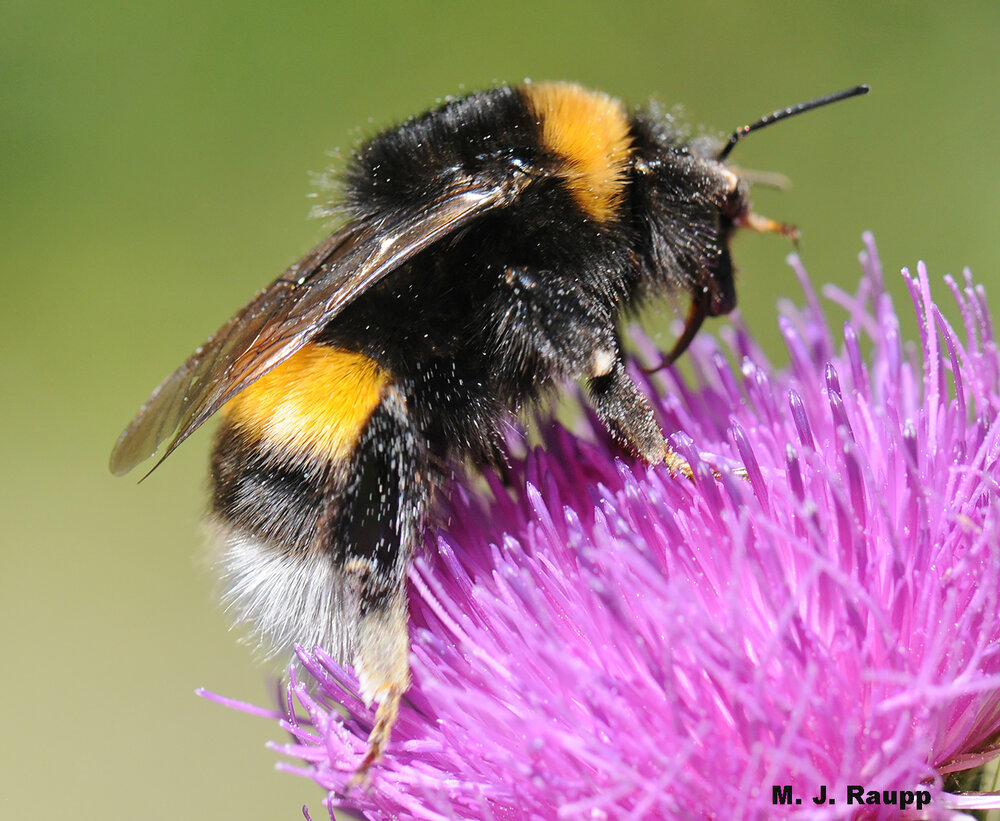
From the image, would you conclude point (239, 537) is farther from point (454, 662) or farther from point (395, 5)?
point (395, 5)

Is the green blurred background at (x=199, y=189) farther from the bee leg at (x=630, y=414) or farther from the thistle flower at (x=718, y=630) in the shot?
the bee leg at (x=630, y=414)

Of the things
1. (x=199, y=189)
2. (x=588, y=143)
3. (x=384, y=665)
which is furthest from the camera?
(x=199, y=189)

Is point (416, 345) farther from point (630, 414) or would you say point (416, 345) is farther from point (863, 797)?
point (863, 797)

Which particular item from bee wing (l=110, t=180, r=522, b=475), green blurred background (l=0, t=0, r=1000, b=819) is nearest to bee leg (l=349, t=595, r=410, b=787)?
bee wing (l=110, t=180, r=522, b=475)

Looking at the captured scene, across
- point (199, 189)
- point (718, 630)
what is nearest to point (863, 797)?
point (718, 630)

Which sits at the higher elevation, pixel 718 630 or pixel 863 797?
pixel 718 630

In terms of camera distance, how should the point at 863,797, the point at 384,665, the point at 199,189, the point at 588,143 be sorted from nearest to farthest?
1. the point at 863,797
2. the point at 384,665
3. the point at 588,143
4. the point at 199,189

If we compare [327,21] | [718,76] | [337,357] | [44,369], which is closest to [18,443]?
[44,369]
